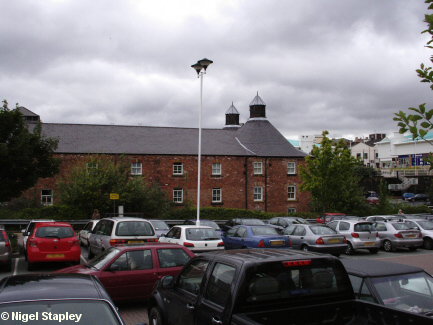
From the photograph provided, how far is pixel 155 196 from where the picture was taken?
115 ft

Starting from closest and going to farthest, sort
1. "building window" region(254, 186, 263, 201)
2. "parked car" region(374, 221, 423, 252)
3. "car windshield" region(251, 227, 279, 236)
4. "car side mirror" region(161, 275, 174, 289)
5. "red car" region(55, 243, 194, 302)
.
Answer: "car side mirror" region(161, 275, 174, 289)
"red car" region(55, 243, 194, 302)
"car windshield" region(251, 227, 279, 236)
"parked car" region(374, 221, 423, 252)
"building window" region(254, 186, 263, 201)

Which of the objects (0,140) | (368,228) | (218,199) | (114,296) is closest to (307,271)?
(114,296)

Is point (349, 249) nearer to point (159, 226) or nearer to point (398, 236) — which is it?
point (398, 236)

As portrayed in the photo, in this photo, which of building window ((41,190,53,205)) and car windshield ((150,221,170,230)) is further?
building window ((41,190,53,205))

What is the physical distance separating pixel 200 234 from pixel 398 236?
10714 millimetres

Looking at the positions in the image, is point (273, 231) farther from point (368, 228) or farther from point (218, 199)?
point (218, 199)

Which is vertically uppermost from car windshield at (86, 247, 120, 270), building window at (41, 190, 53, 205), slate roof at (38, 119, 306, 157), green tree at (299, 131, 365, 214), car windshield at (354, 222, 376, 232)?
slate roof at (38, 119, 306, 157)

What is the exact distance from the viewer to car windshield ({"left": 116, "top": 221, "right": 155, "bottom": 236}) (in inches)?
571

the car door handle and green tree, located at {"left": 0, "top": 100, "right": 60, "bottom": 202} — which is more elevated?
green tree, located at {"left": 0, "top": 100, "right": 60, "bottom": 202}

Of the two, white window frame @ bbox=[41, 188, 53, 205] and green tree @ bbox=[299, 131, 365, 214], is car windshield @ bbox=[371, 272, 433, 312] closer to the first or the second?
green tree @ bbox=[299, 131, 365, 214]

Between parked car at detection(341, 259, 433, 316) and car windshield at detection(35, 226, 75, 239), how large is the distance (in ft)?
36.8

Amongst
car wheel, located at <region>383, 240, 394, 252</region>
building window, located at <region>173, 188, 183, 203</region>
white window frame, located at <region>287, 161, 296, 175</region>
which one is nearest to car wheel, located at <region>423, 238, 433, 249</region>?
car wheel, located at <region>383, 240, 394, 252</region>

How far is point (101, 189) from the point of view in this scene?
3203 cm

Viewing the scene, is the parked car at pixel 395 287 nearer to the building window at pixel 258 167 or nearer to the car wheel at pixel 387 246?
the car wheel at pixel 387 246
